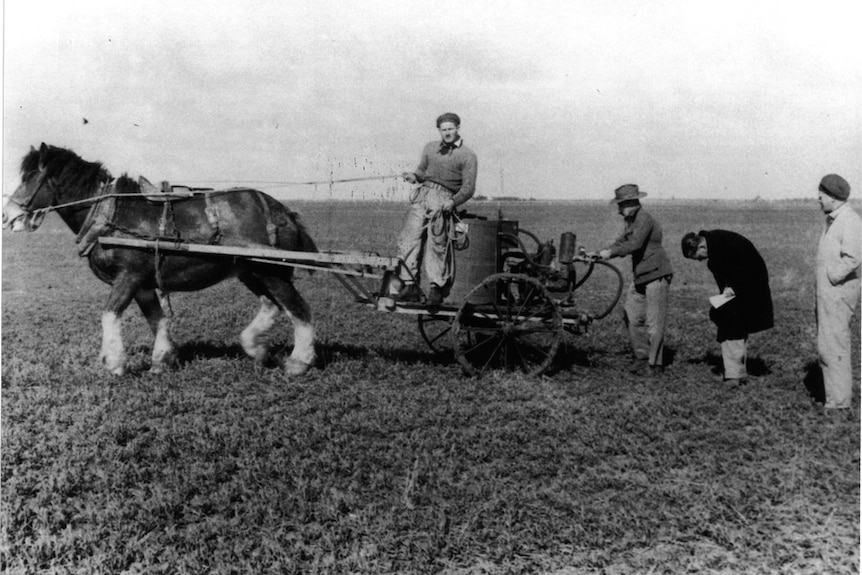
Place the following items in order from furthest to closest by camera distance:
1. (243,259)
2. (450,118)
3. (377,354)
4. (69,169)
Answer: (377,354), (243,259), (69,169), (450,118)

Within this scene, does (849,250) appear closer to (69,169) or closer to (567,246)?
(567,246)

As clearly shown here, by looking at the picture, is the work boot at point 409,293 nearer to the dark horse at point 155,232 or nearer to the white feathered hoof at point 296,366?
the dark horse at point 155,232

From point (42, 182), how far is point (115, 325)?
174cm

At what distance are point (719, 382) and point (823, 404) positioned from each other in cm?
107

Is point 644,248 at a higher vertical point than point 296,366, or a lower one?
higher

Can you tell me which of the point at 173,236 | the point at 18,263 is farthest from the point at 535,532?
the point at 18,263

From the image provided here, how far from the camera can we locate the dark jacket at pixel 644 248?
7.25m

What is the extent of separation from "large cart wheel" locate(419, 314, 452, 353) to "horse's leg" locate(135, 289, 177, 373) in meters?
2.84

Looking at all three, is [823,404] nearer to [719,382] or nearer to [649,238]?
[719,382]

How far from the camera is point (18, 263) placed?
57.2ft

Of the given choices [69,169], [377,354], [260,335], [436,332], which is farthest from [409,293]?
[69,169]

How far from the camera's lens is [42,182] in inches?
271

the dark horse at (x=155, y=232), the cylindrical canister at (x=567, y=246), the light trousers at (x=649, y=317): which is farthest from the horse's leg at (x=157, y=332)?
the light trousers at (x=649, y=317)

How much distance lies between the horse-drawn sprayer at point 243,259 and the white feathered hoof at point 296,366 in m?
0.01
